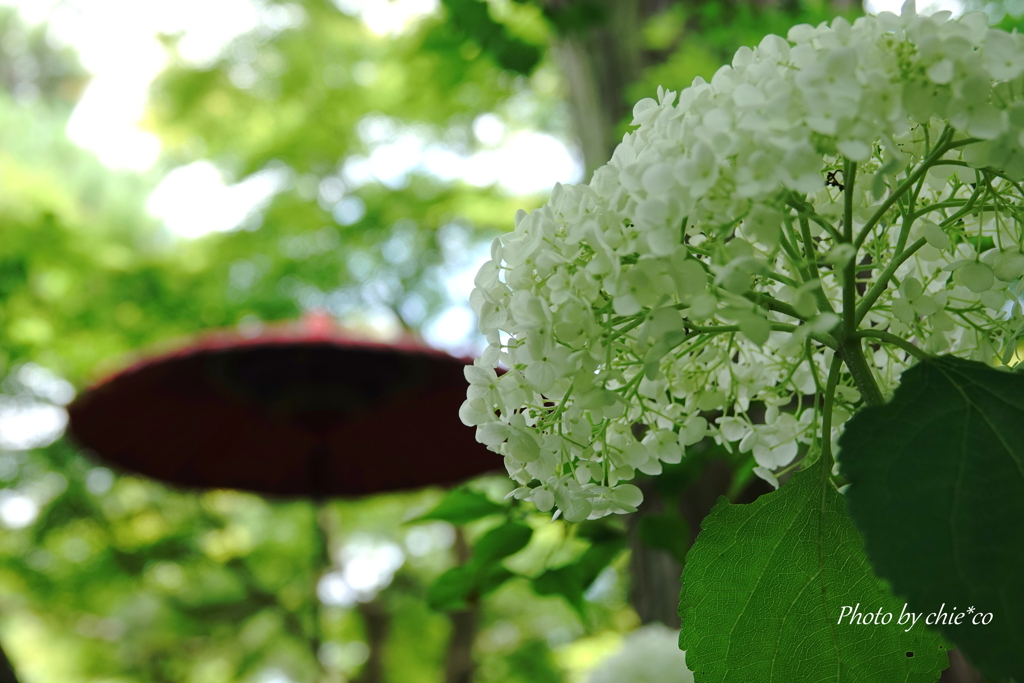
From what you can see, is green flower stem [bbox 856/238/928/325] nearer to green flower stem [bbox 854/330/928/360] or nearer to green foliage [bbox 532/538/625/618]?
green flower stem [bbox 854/330/928/360]

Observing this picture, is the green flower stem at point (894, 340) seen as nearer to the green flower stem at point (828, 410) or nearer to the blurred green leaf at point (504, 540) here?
the green flower stem at point (828, 410)

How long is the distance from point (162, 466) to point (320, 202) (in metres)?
2.87

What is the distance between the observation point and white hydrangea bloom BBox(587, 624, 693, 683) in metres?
1.24

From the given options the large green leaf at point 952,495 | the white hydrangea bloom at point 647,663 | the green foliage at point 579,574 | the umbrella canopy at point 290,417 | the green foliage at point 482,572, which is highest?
the umbrella canopy at point 290,417

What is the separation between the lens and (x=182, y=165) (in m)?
6.16

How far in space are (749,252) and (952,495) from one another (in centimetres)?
16

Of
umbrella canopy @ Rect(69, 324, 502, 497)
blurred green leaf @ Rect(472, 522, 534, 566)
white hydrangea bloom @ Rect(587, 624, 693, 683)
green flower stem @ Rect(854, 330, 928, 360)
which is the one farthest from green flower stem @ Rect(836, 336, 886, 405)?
umbrella canopy @ Rect(69, 324, 502, 497)

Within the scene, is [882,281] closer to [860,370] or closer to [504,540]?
[860,370]

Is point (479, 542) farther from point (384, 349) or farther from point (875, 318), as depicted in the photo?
point (384, 349)

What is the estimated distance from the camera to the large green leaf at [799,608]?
52 cm

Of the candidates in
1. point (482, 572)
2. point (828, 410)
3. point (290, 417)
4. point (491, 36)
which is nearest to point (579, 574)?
point (482, 572)

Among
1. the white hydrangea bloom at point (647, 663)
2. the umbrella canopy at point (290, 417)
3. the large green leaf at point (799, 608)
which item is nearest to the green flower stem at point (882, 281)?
the large green leaf at point (799, 608)

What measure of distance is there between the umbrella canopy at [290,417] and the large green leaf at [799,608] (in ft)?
4.59

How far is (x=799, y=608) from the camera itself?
1.73ft
